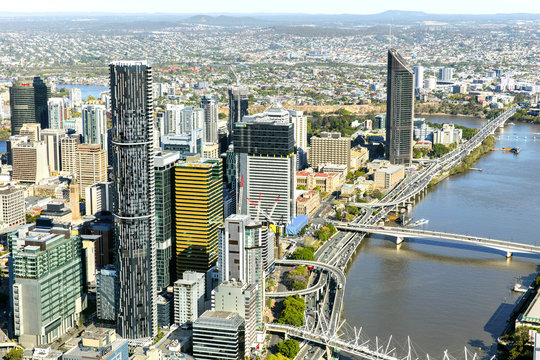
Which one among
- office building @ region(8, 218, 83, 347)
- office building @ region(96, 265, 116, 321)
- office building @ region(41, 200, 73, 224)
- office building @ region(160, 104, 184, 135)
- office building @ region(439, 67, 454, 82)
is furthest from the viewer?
office building @ region(439, 67, 454, 82)

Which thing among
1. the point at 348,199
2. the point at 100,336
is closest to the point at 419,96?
the point at 348,199

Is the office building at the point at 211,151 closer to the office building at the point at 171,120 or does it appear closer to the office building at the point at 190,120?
the office building at the point at 190,120

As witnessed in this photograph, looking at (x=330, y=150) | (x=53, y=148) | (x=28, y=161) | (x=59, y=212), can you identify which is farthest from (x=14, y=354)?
(x=330, y=150)

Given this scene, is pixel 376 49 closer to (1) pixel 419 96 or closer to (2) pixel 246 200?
(1) pixel 419 96

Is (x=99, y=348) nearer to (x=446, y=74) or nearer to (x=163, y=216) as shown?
(x=163, y=216)

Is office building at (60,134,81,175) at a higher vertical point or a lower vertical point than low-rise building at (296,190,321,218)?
higher

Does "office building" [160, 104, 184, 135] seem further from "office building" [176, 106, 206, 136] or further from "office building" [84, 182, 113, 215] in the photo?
"office building" [84, 182, 113, 215]

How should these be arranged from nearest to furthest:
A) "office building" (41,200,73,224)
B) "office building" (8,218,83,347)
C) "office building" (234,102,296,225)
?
1. "office building" (8,218,83,347)
2. "office building" (41,200,73,224)
3. "office building" (234,102,296,225)

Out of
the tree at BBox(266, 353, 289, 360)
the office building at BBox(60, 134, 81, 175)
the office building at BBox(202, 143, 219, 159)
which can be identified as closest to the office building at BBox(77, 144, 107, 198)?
the office building at BBox(60, 134, 81, 175)
